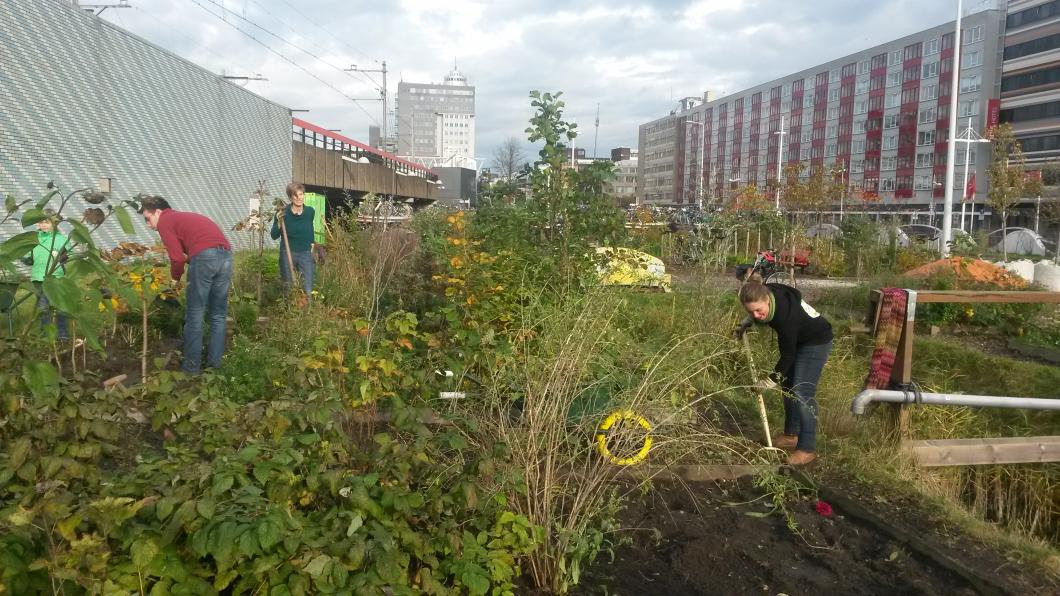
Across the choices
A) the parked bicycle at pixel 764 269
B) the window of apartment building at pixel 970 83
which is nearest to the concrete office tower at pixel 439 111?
the window of apartment building at pixel 970 83

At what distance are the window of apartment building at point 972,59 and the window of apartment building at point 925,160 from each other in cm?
730

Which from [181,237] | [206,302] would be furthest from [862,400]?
[181,237]

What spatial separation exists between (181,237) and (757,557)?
15.0 feet

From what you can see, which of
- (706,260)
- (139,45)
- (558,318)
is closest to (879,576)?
(558,318)

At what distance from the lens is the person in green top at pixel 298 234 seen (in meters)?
7.64

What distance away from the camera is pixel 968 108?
59.9 metres

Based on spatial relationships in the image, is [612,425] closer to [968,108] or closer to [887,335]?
[887,335]

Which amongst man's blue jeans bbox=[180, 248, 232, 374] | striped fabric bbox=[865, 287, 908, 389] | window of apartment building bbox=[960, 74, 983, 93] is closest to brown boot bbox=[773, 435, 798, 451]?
striped fabric bbox=[865, 287, 908, 389]

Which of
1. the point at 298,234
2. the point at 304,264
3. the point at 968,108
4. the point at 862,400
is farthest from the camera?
the point at 968,108

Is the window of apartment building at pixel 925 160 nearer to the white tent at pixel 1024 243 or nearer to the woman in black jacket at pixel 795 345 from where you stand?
the white tent at pixel 1024 243

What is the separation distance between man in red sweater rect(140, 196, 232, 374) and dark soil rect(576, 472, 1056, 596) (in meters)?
3.57

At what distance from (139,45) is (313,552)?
62.1 feet

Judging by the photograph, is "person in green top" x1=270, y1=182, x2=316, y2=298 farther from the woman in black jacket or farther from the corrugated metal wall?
the corrugated metal wall

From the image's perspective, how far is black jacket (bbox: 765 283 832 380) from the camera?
14.9 ft
